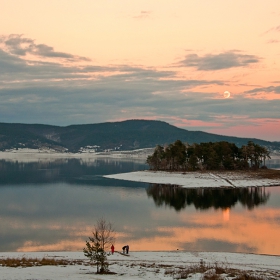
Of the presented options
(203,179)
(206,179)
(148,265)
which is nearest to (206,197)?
(206,179)

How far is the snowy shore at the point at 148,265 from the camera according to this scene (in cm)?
2708

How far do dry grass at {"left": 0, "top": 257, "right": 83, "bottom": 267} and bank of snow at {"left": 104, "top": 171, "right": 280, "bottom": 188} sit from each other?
7194cm

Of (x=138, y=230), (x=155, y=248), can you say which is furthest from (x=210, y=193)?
(x=155, y=248)

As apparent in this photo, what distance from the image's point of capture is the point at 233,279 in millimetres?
25734

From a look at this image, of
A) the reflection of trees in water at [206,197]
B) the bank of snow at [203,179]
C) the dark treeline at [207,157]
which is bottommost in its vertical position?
the reflection of trees in water at [206,197]

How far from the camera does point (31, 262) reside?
31.8 meters

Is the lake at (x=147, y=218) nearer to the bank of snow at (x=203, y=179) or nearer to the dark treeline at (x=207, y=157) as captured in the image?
the bank of snow at (x=203, y=179)

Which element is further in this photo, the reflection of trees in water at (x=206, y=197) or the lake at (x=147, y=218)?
the reflection of trees in water at (x=206, y=197)

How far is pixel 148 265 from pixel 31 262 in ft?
30.9

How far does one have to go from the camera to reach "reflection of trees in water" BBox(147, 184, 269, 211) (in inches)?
2902

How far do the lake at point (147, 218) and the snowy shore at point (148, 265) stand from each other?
13.9ft

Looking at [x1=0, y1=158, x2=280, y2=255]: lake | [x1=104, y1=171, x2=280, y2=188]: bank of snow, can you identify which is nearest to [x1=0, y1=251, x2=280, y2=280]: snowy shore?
[x1=0, y1=158, x2=280, y2=255]: lake

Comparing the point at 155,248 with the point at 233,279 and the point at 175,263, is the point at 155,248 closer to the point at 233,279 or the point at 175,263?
the point at 175,263

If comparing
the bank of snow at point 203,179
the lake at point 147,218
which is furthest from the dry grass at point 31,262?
the bank of snow at point 203,179
